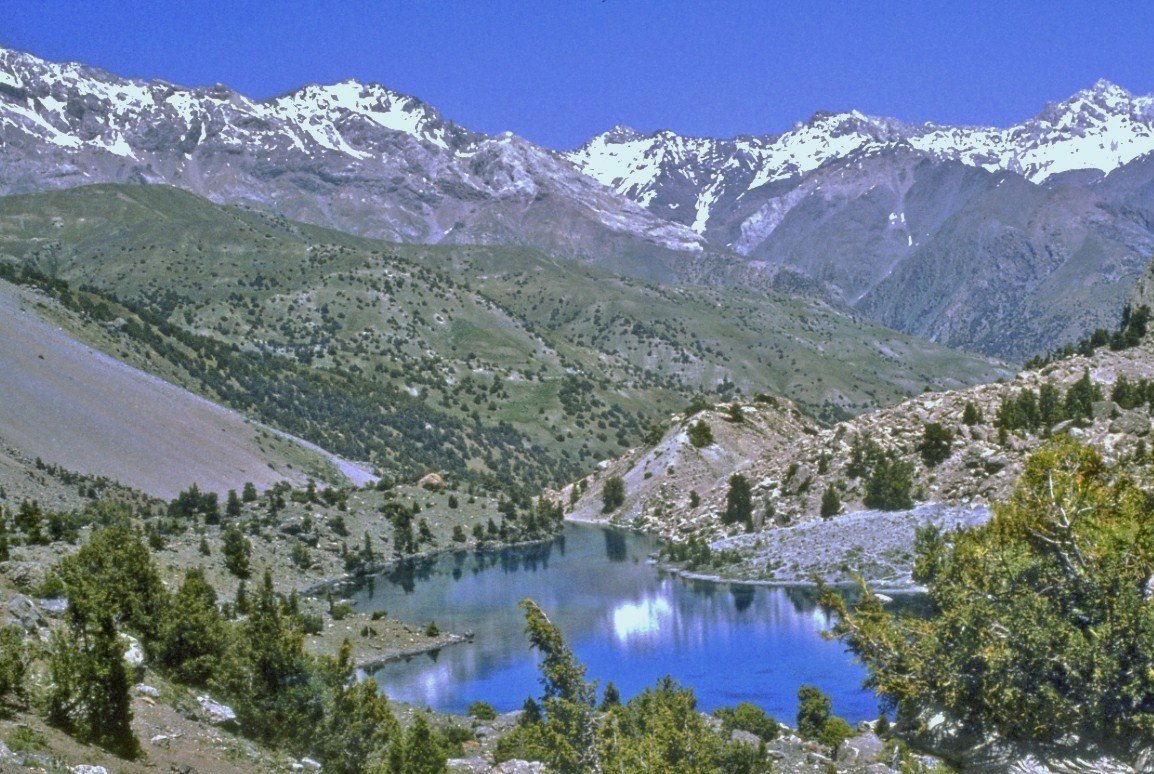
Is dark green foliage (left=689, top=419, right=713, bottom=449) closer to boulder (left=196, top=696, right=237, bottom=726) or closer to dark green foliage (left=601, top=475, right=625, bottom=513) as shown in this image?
dark green foliage (left=601, top=475, right=625, bottom=513)

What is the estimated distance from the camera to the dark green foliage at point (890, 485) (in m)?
81.2

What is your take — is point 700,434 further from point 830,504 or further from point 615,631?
point 615,631

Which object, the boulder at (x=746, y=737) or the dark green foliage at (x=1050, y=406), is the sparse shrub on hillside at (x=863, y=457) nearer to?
the dark green foliage at (x=1050, y=406)

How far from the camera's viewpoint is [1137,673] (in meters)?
22.9

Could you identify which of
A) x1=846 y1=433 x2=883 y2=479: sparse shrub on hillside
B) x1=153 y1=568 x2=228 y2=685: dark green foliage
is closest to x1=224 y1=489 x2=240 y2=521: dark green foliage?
x1=846 y1=433 x2=883 y2=479: sparse shrub on hillside

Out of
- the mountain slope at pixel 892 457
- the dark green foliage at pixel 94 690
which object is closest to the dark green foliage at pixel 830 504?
the mountain slope at pixel 892 457

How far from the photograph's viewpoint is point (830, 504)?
86875mm

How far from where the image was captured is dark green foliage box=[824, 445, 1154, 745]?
23.0m

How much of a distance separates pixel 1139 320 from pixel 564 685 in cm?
7517

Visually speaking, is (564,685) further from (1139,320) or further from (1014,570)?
(1139,320)

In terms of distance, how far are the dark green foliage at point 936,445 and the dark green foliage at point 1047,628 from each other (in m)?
56.1

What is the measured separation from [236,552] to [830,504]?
46.1 metres

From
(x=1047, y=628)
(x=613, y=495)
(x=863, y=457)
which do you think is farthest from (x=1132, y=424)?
(x=613, y=495)

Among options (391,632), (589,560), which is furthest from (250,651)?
(589,560)
